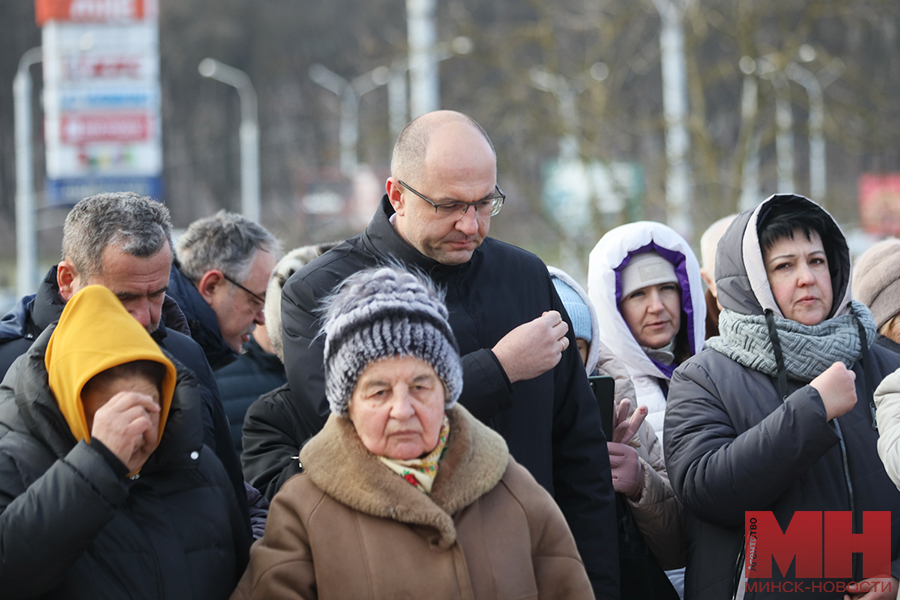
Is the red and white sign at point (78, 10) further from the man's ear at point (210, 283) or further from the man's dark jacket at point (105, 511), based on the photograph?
the man's dark jacket at point (105, 511)

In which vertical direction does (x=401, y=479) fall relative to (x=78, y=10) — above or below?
below

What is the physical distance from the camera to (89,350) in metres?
2.16

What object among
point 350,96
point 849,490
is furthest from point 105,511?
point 350,96

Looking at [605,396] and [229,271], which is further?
[229,271]

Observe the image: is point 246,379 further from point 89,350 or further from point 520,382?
point 89,350

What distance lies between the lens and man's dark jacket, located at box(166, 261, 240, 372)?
12.5ft

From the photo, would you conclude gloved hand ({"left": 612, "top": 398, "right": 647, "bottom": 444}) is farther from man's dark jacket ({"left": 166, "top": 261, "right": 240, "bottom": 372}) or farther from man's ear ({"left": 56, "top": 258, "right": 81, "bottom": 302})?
man's ear ({"left": 56, "top": 258, "right": 81, "bottom": 302})

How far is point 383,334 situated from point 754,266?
4.53 feet

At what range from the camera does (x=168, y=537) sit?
2244mm

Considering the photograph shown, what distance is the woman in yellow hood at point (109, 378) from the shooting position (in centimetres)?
210

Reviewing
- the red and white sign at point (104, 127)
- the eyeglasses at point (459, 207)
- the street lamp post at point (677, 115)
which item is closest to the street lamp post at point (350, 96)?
the street lamp post at point (677, 115)

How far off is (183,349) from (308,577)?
0.87m

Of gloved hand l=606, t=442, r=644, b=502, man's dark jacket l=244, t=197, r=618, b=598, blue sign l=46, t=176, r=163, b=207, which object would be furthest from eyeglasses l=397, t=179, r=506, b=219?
blue sign l=46, t=176, r=163, b=207

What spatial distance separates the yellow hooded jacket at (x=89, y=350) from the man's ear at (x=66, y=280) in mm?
A: 521
